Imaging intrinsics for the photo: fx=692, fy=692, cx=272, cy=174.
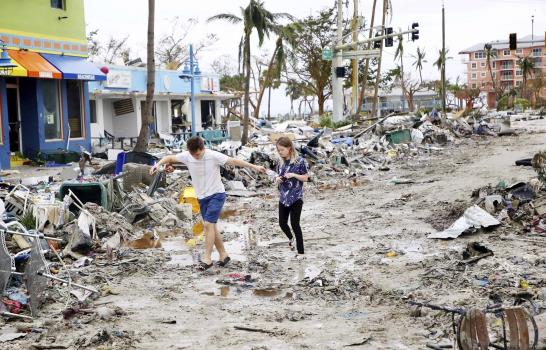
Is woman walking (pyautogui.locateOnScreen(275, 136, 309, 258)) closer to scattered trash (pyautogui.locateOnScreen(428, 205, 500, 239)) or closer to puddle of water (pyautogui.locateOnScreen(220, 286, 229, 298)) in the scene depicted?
puddle of water (pyautogui.locateOnScreen(220, 286, 229, 298))

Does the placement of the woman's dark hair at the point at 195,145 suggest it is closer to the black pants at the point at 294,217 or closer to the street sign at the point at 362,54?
the black pants at the point at 294,217

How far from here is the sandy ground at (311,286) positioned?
5543 millimetres

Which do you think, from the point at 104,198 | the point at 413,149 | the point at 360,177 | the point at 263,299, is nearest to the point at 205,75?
the point at 413,149

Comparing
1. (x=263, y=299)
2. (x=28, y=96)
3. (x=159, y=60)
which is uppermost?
(x=159, y=60)

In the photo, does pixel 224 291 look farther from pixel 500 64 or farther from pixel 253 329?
pixel 500 64

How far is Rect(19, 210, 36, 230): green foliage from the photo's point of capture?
381 inches

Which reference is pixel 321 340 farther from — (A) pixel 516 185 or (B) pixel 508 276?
(A) pixel 516 185

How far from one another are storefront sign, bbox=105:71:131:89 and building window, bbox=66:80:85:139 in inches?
279

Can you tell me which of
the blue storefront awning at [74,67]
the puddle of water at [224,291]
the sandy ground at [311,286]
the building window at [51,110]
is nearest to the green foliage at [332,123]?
the blue storefront awning at [74,67]

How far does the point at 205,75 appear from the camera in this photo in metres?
38.5

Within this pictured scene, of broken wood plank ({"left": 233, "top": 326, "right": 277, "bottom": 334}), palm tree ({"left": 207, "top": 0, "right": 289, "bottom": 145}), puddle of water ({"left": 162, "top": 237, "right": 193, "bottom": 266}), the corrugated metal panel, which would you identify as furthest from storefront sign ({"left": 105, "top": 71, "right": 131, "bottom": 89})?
broken wood plank ({"left": 233, "top": 326, "right": 277, "bottom": 334})

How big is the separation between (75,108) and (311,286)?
18.9 m

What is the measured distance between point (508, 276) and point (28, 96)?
1885 centimetres

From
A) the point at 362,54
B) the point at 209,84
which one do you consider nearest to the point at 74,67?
the point at 209,84
